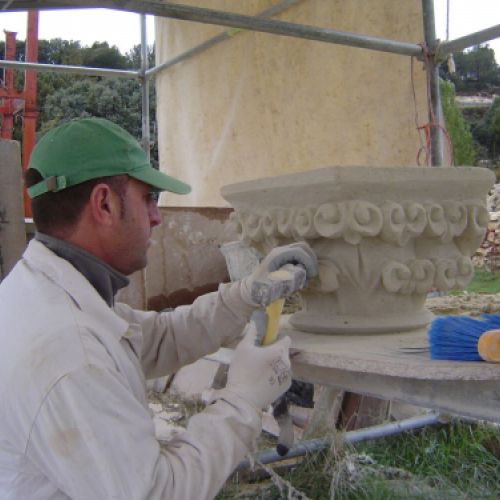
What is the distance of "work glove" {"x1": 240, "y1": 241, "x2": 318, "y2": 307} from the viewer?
1433 millimetres

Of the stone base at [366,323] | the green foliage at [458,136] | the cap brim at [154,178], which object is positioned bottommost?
the stone base at [366,323]

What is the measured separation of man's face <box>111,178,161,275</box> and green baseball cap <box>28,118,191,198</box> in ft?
0.12

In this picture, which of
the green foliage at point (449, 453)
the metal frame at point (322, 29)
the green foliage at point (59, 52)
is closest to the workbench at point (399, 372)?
the green foliage at point (449, 453)

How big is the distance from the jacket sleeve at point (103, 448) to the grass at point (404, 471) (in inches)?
28.2

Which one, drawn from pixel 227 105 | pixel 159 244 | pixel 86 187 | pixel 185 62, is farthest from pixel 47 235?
pixel 185 62

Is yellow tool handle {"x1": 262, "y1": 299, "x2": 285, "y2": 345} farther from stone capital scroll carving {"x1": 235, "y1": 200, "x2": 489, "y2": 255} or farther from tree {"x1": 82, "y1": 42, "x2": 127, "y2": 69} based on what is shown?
tree {"x1": 82, "y1": 42, "x2": 127, "y2": 69}

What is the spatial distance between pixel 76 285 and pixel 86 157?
30 cm

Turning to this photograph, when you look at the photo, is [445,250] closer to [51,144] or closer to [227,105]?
[51,144]

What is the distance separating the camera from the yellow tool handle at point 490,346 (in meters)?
1.12

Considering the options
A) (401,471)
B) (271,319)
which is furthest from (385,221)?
(401,471)

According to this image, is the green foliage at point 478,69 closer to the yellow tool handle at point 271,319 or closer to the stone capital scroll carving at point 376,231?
the stone capital scroll carving at point 376,231

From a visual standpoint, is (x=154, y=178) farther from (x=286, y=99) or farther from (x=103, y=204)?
(x=286, y=99)

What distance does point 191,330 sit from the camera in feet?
5.94

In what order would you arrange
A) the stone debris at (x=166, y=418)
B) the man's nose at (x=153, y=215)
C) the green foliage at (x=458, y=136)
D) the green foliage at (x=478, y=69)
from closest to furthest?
the man's nose at (x=153, y=215) < the stone debris at (x=166, y=418) < the green foliage at (x=458, y=136) < the green foliage at (x=478, y=69)
